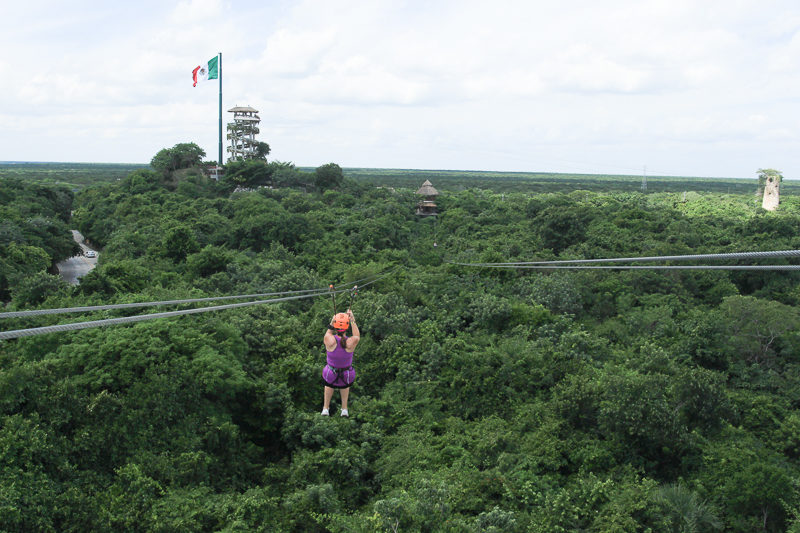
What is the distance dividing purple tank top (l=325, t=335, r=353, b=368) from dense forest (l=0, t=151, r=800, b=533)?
2.14m

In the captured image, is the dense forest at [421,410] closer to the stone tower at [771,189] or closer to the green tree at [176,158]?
the green tree at [176,158]

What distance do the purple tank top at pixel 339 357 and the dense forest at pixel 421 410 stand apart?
84.3 inches

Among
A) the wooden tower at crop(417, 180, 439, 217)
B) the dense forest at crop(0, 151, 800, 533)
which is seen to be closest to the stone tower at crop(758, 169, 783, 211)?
the wooden tower at crop(417, 180, 439, 217)

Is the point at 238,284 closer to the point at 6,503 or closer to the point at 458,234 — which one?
the point at 6,503

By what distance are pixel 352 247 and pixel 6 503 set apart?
2052 cm

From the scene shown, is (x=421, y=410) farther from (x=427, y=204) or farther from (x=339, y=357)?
(x=427, y=204)

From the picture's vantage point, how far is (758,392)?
534 inches

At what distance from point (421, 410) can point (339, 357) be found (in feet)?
13.1

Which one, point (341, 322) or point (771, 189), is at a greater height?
point (771, 189)

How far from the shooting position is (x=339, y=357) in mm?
9102

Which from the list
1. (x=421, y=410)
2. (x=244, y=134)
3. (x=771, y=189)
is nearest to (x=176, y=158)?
(x=244, y=134)

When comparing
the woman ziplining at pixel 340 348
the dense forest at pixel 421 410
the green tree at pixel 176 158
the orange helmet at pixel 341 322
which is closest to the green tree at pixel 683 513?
the dense forest at pixel 421 410

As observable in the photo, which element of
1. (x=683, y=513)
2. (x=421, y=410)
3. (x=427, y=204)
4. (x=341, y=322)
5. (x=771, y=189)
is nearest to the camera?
(x=683, y=513)

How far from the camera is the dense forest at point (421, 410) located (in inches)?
344
